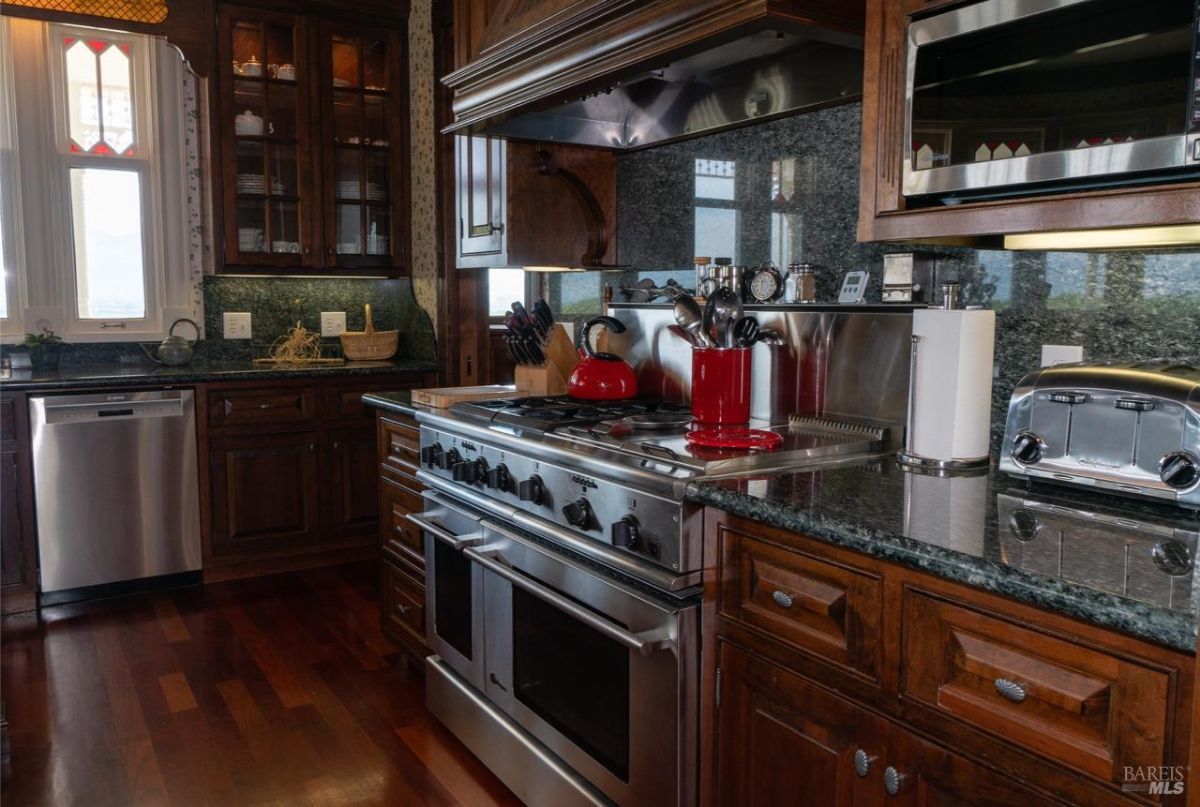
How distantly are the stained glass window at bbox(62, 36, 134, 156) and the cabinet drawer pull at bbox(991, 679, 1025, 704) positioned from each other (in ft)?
14.4

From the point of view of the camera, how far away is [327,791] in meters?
2.34

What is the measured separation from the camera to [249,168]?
429 centimetres

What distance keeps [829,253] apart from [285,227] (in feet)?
9.91

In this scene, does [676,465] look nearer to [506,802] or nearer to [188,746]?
[506,802]

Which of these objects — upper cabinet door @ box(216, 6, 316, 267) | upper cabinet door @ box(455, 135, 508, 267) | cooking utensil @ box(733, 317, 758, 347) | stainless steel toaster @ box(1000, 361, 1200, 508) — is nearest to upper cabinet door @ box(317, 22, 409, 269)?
upper cabinet door @ box(216, 6, 316, 267)

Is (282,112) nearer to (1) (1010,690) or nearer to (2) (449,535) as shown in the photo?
(2) (449,535)

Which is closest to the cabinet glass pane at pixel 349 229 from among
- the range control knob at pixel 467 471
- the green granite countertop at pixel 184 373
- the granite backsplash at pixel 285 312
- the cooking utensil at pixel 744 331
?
the granite backsplash at pixel 285 312

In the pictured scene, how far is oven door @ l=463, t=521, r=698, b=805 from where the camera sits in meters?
1.69

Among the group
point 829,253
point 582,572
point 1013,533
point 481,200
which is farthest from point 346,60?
point 1013,533

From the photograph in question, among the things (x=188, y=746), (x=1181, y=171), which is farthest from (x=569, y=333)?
(x=1181, y=171)

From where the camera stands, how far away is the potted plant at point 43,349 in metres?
4.02

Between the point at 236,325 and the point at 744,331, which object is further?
the point at 236,325

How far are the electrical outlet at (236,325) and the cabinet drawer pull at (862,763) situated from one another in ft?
12.9

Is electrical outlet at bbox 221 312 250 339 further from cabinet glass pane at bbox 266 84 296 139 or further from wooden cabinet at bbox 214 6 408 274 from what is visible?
cabinet glass pane at bbox 266 84 296 139
